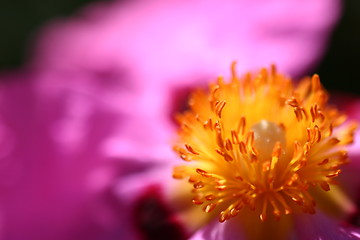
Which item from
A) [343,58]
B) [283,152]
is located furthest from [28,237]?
[343,58]

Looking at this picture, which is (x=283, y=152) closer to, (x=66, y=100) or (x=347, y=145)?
(x=347, y=145)

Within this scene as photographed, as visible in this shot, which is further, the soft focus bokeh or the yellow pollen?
the soft focus bokeh

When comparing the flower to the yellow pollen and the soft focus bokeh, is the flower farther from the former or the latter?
the soft focus bokeh

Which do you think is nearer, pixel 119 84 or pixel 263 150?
pixel 263 150

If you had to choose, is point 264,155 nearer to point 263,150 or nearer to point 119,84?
point 263,150

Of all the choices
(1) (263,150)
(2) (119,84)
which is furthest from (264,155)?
(2) (119,84)

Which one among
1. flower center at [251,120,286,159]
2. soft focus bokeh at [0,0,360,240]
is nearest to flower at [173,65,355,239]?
flower center at [251,120,286,159]

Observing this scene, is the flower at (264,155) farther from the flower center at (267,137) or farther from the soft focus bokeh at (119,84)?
the soft focus bokeh at (119,84)
